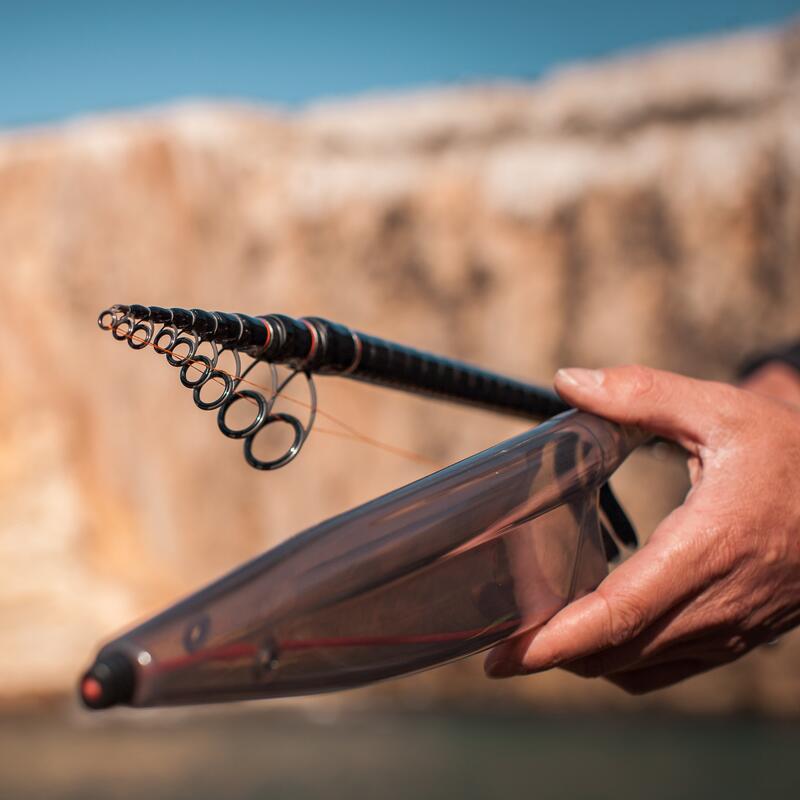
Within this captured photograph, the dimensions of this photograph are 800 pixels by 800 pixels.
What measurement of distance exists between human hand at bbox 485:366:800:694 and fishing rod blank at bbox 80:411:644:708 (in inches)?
0.8

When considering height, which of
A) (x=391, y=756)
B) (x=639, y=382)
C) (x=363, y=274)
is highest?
(x=363, y=274)

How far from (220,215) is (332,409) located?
3.00ft

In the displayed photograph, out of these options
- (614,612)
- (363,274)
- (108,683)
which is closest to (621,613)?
(614,612)

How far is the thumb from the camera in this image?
51cm

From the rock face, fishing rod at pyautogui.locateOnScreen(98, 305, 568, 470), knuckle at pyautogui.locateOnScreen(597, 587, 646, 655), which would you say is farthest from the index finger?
the rock face

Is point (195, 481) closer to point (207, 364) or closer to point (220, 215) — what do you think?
point (220, 215)

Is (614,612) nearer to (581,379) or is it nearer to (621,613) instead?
(621,613)

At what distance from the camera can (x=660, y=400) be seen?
0.51m

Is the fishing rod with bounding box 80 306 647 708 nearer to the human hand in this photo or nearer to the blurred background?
the human hand

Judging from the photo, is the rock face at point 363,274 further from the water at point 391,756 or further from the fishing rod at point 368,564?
the fishing rod at point 368,564

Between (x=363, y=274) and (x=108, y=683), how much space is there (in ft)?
10.6

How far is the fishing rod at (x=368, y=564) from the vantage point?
35 cm

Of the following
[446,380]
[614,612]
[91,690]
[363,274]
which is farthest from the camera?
[363,274]

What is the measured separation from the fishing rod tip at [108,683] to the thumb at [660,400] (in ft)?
0.95
